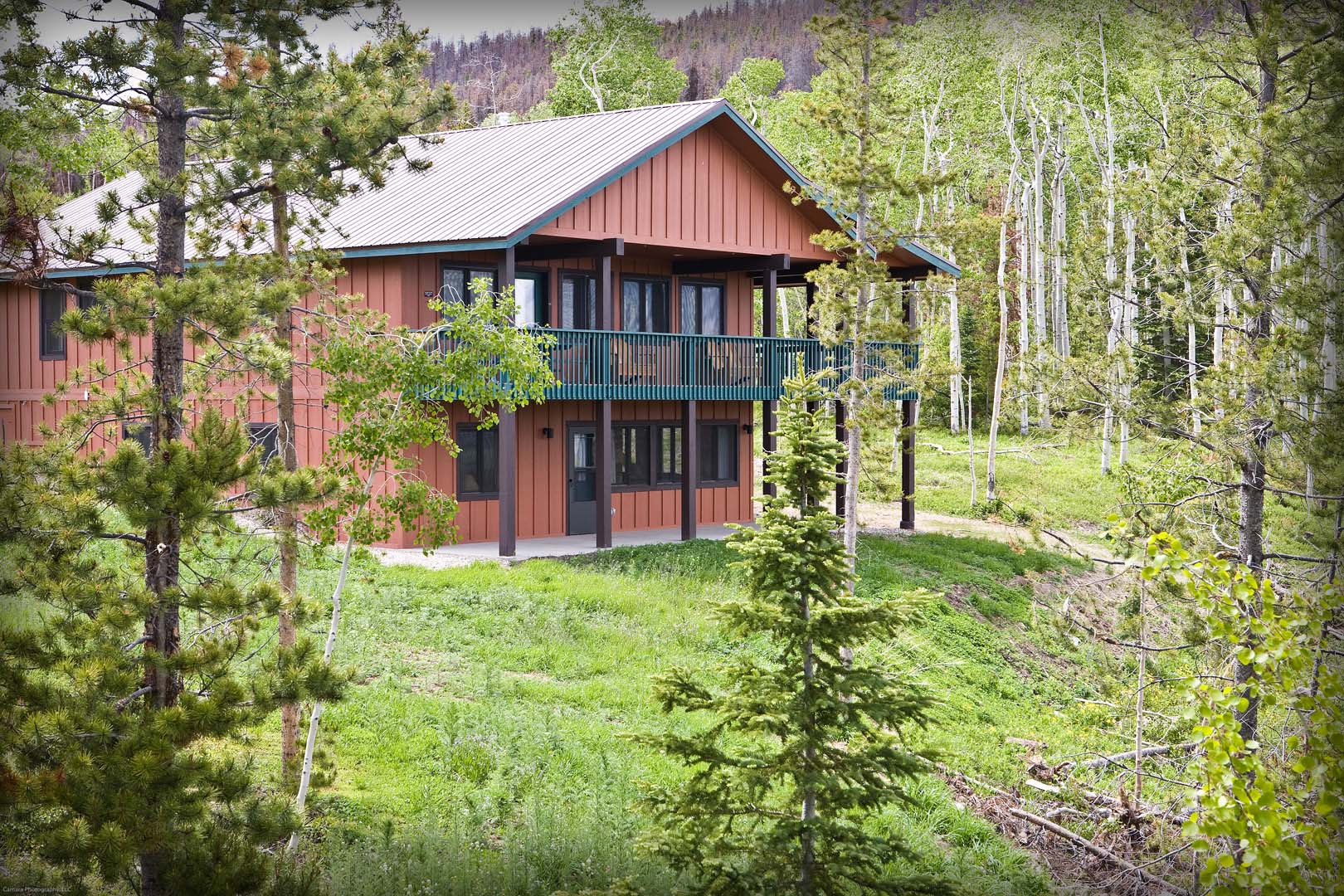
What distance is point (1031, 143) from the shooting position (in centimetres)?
4522

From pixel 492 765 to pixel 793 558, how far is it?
16.8 feet

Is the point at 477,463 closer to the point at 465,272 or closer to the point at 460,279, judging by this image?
the point at 460,279

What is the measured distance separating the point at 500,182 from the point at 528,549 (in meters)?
7.01

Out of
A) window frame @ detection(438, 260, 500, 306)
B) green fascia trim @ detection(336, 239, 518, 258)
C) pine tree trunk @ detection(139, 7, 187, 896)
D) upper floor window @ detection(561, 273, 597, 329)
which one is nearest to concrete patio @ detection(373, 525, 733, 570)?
upper floor window @ detection(561, 273, 597, 329)

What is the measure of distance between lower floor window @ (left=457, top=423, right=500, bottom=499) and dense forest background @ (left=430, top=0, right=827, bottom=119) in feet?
161

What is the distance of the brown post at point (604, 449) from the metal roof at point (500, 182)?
172 centimetres

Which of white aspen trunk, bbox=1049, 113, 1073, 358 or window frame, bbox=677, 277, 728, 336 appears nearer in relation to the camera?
window frame, bbox=677, 277, 728, 336

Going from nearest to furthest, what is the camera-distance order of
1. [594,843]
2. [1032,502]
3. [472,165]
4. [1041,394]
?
[594,843]
[1041,394]
[472,165]
[1032,502]

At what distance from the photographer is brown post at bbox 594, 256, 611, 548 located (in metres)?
22.5

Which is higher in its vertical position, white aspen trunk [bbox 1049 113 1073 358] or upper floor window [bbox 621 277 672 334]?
white aspen trunk [bbox 1049 113 1073 358]

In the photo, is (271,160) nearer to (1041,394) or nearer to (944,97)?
(1041,394)

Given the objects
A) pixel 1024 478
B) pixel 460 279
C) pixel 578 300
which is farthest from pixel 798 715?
pixel 1024 478

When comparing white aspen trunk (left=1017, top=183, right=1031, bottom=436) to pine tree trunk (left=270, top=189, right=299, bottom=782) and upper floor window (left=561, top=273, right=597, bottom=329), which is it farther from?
pine tree trunk (left=270, top=189, right=299, bottom=782)

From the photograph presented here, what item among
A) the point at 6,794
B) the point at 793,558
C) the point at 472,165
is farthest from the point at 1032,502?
the point at 6,794
